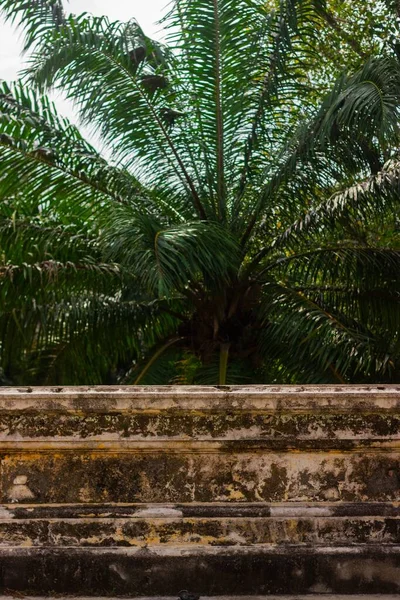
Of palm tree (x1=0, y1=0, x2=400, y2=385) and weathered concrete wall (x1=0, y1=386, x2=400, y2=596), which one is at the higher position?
palm tree (x1=0, y1=0, x2=400, y2=385)

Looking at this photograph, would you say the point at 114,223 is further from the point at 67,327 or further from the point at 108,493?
the point at 108,493

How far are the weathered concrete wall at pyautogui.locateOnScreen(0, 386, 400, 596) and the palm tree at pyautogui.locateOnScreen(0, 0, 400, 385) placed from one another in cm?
520

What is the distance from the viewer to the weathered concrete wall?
11.1 ft

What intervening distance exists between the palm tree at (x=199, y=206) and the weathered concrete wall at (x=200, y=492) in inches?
205

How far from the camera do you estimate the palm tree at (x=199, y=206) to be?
9000 millimetres

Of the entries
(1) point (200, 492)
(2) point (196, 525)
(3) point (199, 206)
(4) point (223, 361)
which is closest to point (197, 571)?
(2) point (196, 525)

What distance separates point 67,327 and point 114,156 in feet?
5.89

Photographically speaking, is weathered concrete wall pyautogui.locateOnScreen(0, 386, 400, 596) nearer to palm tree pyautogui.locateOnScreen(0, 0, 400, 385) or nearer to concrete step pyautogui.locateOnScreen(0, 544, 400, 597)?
concrete step pyautogui.locateOnScreen(0, 544, 400, 597)

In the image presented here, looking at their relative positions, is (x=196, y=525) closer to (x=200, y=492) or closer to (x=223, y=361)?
(x=200, y=492)

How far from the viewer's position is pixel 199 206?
31.9 feet

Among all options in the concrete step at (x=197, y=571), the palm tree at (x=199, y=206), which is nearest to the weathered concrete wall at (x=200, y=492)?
the concrete step at (x=197, y=571)

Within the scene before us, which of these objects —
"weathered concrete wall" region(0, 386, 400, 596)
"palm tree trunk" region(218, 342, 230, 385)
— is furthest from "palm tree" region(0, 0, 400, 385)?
"weathered concrete wall" region(0, 386, 400, 596)

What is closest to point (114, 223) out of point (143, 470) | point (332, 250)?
point (332, 250)

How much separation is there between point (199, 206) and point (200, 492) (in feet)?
21.2
